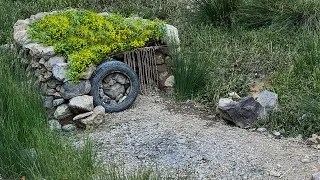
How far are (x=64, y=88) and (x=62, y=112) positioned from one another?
0.22m

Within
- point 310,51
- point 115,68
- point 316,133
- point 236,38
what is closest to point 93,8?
point 236,38

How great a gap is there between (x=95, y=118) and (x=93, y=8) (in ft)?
10.4

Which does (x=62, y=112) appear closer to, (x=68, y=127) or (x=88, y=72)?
(x=68, y=127)

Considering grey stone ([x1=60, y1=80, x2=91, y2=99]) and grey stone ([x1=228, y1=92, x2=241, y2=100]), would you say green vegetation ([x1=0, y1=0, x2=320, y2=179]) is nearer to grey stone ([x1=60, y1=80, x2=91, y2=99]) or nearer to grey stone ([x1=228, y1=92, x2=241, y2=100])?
grey stone ([x1=228, y1=92, x2=241, y2=100])

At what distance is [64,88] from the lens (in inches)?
218

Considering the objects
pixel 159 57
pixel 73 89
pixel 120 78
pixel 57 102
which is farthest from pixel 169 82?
pixel 57 102

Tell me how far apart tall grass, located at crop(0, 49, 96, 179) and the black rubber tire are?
2.16 ft

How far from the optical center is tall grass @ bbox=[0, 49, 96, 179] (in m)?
3.96

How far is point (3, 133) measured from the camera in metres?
4.37

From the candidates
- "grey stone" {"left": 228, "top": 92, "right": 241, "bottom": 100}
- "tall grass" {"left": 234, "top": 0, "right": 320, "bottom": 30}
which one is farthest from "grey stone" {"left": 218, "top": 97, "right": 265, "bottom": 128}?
"tall grass" {"left": 234, "top": 0, "right": 320, "bottom": 30}

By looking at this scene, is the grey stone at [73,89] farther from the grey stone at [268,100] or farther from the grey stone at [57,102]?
the grey stone at [268,100]

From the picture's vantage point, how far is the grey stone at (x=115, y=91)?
577cm

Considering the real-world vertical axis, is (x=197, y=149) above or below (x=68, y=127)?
below

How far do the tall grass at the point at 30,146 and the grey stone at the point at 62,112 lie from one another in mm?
379
